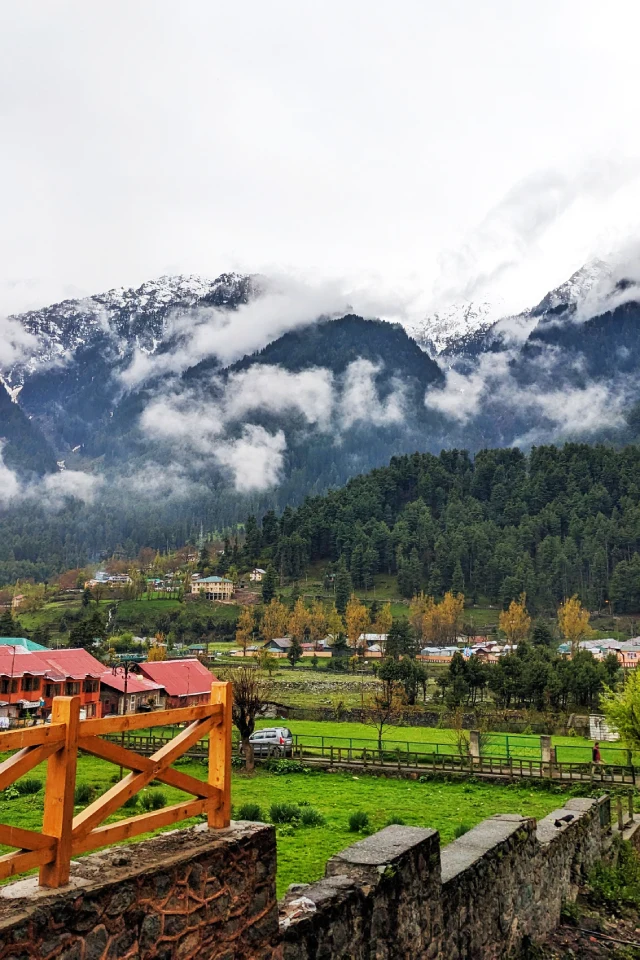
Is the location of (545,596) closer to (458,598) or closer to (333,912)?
(458,598)

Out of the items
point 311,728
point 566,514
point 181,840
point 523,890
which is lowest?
point 311,728

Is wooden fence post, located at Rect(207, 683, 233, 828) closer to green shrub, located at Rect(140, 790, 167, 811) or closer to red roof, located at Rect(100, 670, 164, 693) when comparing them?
green shrub, located at Rect(140, 790, 167, 811)

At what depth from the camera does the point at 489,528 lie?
6004 inches

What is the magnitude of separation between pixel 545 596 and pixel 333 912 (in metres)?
134

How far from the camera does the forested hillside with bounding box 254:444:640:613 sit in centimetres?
13288

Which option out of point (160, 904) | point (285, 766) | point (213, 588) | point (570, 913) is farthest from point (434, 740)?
point (213, 588)

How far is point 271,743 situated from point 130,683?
79.0ft

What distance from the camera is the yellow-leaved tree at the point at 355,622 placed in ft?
342

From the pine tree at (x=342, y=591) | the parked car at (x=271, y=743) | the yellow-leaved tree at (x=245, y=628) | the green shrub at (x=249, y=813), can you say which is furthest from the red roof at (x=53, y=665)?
the pine tree at (x=342, y=591)

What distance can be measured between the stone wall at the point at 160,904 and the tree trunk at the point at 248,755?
79.1 feet

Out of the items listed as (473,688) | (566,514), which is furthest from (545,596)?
(473,688)

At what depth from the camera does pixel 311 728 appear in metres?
41.4

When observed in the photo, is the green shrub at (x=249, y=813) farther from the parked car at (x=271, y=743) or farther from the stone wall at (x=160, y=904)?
the parked car at (x=271, y=743)

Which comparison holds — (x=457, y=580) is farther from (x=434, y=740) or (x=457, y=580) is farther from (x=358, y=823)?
(x=358, y=823)
